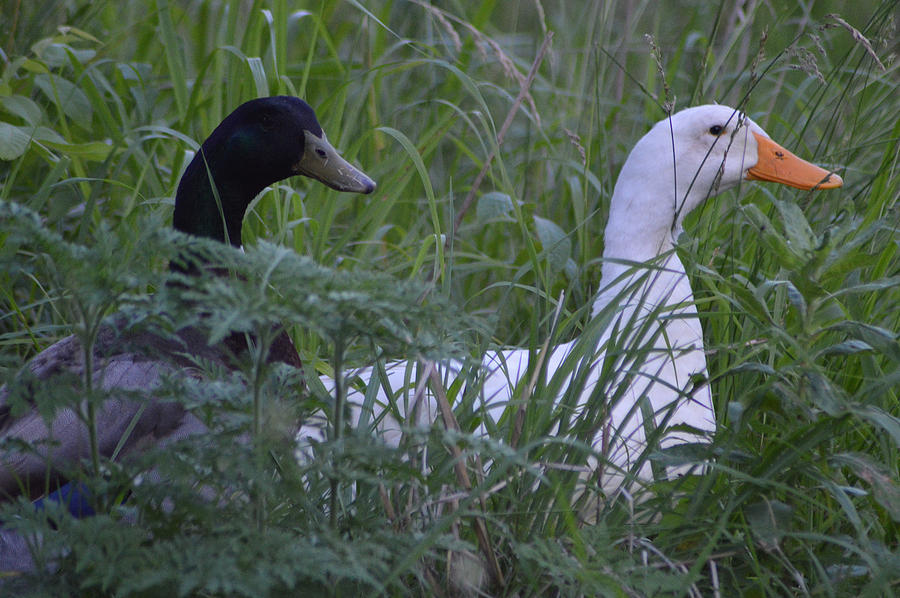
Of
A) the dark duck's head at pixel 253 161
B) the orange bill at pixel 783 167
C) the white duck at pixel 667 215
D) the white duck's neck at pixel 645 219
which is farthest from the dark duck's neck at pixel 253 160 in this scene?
the orange bill at pixel 783 167

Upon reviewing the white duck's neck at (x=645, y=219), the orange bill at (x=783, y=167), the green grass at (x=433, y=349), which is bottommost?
the green grass at (x=433, y=349)

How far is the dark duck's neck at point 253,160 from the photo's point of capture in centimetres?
270

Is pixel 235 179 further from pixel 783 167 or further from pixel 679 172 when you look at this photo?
pixel 783 167

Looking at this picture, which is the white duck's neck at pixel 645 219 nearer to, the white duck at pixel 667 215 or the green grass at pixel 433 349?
the white duck at pixel 667 215

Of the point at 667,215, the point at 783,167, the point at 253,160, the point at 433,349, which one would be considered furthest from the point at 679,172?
the point at 433,349

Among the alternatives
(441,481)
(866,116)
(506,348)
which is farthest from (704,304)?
(441,481)

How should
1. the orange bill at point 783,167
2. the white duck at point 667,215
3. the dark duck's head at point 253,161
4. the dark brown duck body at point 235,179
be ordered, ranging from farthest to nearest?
the orange bill at point 783,167 → the dark duck's head at point 253,161 → the white duck at point 667,215 → the dark brown duck body at point 235,179

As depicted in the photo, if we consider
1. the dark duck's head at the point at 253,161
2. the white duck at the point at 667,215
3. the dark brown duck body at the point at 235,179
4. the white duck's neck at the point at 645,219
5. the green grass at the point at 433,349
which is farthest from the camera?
the white duck's neck at the point at 645,219

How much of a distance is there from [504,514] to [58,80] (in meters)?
2.15

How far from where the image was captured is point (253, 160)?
2.71 m

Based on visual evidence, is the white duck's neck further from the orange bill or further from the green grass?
the orange bill

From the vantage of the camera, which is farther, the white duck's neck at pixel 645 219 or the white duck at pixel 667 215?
the white duck's neck at pixel 645 219

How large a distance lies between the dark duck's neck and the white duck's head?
0.69m

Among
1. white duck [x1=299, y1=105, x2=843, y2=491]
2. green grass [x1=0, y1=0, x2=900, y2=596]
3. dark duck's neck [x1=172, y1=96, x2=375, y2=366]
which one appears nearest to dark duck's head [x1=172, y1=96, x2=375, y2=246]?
dark duck's neck [x1=172, y1=96, x2=375, y2=366]
